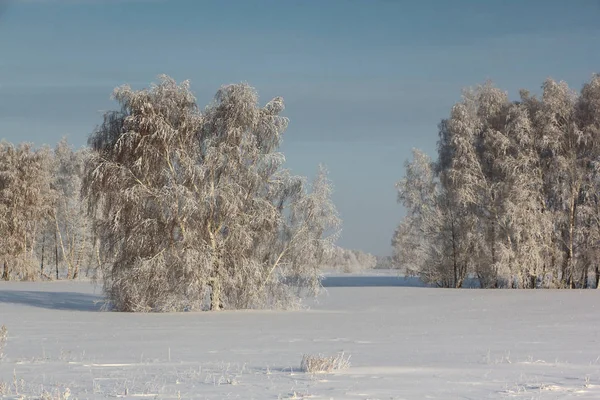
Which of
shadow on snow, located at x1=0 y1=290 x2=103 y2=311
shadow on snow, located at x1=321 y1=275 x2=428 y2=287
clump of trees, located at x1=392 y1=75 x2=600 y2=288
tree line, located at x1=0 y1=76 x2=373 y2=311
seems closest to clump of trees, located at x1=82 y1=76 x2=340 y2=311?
tree line, located at x1=0 y1=76 x2=373 y2=311

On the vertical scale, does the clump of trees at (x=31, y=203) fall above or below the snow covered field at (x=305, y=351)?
above

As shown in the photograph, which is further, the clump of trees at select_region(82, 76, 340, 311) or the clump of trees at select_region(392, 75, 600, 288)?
the clump of trees at select_region(392, 75, 600, 288)

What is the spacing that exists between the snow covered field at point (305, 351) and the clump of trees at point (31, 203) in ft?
89.1

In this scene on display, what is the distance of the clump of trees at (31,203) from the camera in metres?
55.4

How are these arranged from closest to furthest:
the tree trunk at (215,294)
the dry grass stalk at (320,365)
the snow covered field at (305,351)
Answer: the snow covered field at (305,351) → the dry grass stalk at (320,365) → the tree trunk at (215,294)

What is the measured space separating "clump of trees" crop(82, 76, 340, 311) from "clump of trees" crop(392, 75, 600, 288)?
15.6 meters

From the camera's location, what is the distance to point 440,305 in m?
31.1

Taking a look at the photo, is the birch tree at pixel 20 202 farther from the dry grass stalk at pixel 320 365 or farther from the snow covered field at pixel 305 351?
the dry grass stalk at pixel 320 365

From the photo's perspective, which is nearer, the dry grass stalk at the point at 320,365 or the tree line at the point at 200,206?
the dry grass stalk at the point at 320,365

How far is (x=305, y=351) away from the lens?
14.7 m

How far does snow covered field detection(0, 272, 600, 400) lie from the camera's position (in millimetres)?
9539

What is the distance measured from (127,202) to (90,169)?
6.14 feet

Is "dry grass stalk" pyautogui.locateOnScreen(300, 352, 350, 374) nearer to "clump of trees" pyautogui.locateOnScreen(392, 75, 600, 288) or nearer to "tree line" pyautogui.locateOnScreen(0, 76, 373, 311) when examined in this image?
"tree line" pyautogui.locateOnScreen(0, 76, 373, 311)

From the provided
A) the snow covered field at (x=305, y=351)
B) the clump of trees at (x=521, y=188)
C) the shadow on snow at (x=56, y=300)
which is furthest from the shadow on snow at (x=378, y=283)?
the snow covered field at (x=305, y=351)
